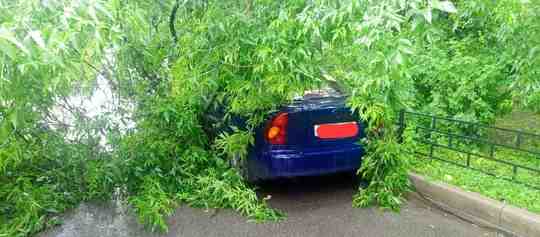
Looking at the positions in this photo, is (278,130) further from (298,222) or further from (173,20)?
(173,20)

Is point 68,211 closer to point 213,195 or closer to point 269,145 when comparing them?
point 213,195

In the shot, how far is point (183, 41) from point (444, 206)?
2687 millimetres

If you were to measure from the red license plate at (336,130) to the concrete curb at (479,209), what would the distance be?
810mm

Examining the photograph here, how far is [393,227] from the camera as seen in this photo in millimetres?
3658

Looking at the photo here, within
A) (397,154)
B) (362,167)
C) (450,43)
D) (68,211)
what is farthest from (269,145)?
(450,43)

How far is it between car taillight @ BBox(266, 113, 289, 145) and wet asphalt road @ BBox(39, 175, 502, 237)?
66cm

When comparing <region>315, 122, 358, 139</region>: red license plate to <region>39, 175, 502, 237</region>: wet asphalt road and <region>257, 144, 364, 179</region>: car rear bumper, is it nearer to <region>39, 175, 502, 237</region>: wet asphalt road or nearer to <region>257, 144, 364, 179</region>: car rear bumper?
<region>257, 144, 364, 179</region>: car rear bumper

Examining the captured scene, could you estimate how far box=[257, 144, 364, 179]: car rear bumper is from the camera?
3916 mm

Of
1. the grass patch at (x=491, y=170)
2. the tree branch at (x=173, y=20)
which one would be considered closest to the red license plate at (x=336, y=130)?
the grass patch at (x=491, y=170)

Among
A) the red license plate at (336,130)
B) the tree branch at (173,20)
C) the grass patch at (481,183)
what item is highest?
the tree branch at (173,20)

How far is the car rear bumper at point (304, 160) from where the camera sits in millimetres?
3916

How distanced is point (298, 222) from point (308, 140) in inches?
28.4

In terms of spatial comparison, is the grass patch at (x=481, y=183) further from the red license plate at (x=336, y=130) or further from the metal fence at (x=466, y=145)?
the red license plate at (x=336, y=130)

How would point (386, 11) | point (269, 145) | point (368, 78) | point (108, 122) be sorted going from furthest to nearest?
point (108, 122), point (269, 145), point (368, 78), point (386, 11)
